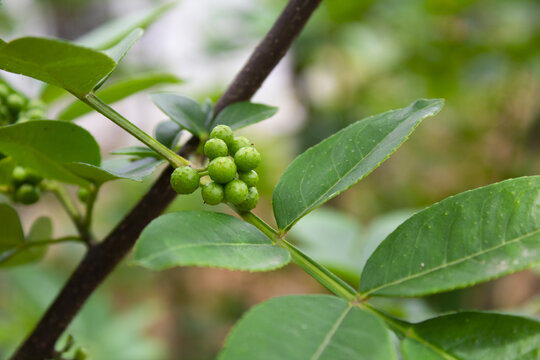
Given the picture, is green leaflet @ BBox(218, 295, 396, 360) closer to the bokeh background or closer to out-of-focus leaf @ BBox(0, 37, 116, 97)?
out-of-focus leaf @ BBox(0, 37, 116, 97)

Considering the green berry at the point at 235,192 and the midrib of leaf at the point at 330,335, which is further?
the green berry at the point at 235,192

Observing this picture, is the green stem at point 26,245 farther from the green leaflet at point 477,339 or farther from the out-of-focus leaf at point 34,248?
the green leaflet at point 477,339

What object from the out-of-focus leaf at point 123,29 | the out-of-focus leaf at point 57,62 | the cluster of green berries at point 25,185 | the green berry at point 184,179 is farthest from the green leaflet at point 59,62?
the out-of-focus leaf at point 123,29

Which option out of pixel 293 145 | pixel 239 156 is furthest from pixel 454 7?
pixel 239 156

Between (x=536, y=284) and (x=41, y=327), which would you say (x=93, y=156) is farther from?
(x=536, y=284)

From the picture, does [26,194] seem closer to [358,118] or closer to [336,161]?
[336,161]

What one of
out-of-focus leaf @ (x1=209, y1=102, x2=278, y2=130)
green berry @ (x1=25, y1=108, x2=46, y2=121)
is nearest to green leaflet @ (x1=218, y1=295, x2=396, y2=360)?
out-of-focus leaf @ (x1=209, y1=102, x2=278, y2=130)
